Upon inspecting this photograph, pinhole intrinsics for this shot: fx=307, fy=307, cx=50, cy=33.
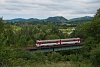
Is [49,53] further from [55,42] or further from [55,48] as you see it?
[55,42]

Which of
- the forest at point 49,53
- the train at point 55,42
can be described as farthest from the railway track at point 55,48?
the forest at point 49,53

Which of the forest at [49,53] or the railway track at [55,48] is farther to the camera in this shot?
the railway track at [55,48]

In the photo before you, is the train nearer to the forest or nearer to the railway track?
the railway track

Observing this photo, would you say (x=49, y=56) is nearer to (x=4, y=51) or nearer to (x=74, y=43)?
(x=74, y=43)

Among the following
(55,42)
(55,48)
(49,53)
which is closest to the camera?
(49,53)

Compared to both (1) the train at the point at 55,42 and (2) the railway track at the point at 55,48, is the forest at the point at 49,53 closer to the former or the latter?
(2) the railway track at the point at 55,48

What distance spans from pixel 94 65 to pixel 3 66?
10.9 meters

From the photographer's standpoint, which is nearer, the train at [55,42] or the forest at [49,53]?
the forest at [49,53]

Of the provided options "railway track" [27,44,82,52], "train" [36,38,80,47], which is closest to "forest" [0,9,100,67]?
"railway track" [27,44,82,52]

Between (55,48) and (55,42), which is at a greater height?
(55,42)

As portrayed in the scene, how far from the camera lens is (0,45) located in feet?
92.6

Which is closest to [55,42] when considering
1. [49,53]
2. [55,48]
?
[55,48]

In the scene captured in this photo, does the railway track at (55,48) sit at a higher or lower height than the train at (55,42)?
lower

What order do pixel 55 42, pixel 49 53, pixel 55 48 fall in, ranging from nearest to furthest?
pixel 49 53 → pixel 55 42 → pixel 55 48
